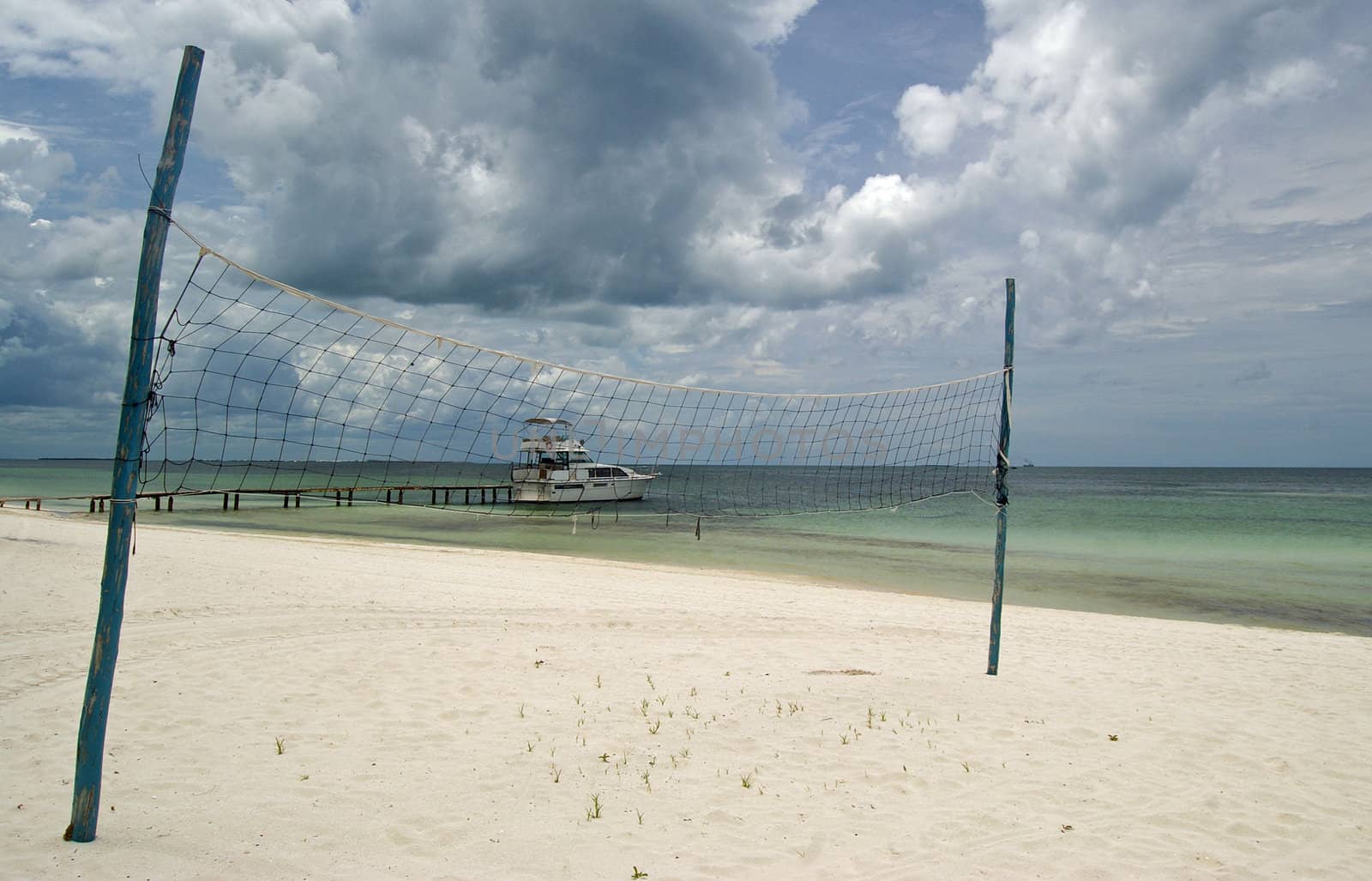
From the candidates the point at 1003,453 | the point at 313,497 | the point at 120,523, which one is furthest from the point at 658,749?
the point at 313,497

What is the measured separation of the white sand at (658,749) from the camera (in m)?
3.51

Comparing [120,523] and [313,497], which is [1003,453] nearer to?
[120,523]

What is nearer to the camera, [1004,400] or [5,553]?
[1004,400]

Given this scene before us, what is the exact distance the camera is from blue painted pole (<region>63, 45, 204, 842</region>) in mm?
3363

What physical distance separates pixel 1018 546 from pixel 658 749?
23650 mm

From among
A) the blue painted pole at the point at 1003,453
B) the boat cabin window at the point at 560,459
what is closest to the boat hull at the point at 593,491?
the boat cabin window at the point at 560,459

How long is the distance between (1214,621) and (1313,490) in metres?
66.5

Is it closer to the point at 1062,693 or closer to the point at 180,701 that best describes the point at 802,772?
the point at 1062,693

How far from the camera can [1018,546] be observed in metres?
25.7

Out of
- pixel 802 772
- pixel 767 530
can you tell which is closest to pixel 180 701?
pixel 802 772

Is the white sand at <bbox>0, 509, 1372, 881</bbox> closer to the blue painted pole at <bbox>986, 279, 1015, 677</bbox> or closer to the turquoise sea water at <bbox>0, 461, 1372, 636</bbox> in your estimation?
the blue painted pole at <bbox>986, 279, 1015, 677</bbox>

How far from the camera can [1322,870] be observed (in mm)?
3543

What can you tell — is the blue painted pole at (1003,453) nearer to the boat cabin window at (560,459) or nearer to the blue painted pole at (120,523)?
the blue painted pole at (120,523)

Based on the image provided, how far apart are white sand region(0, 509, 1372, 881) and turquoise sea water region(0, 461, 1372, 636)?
755cm
